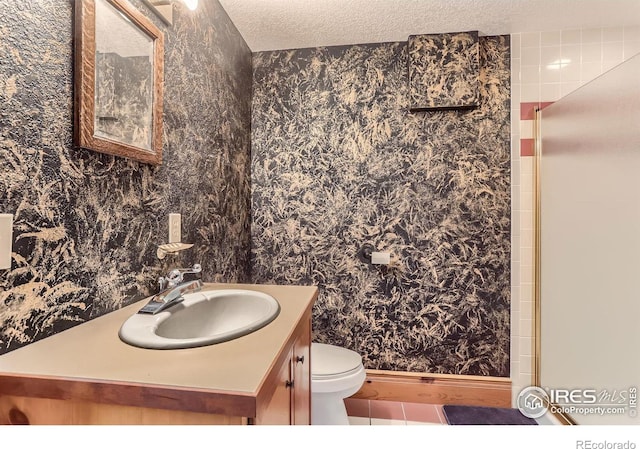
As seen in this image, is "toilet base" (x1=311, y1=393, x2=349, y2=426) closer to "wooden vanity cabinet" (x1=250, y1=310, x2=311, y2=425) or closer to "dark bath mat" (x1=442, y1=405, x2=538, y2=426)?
"wooden vanity cabinet" (x1=250, y1=310, x2=311, y2=425)

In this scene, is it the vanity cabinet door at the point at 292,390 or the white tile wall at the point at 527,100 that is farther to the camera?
the white tile wall at the point at 527,100

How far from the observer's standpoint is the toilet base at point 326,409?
5.27 ft

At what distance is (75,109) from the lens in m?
0.86

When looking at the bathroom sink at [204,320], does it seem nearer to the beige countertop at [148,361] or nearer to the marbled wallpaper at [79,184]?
the beige countertop at [148,361]

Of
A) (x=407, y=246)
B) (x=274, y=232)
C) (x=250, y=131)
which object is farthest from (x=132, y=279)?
(x=407, y=246)

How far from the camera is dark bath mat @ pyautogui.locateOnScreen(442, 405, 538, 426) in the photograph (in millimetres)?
1869

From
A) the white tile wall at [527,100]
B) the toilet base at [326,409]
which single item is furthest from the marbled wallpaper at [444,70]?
the toilet base at [326,409]

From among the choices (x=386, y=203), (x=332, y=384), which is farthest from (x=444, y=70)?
(x=332, y=384)

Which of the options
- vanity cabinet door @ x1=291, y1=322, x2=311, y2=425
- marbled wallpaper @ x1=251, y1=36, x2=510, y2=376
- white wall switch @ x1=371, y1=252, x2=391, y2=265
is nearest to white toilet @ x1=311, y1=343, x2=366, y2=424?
vanity cabinet door @ x1=291, y1=322, x2=311, y2=425

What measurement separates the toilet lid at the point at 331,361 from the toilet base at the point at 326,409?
0.13 metres

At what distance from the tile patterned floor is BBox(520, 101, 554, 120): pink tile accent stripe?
73.7 inches

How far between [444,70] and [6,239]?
2156 mm

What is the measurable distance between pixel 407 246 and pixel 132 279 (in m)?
1.57

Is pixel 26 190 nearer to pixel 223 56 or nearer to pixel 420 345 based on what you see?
pixel 223 56
